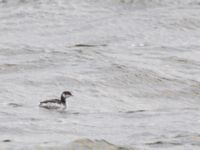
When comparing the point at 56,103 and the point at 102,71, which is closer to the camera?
the point at 56,103

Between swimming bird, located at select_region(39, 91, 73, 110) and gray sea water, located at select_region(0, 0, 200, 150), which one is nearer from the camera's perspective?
gray sea water, located at select_region(0, 0, 200, 150)

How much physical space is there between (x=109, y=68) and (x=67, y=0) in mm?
8157

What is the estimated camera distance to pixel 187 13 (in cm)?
2700

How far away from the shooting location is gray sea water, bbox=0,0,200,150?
46.7 feet

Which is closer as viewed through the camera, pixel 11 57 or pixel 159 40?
pixel 11 57

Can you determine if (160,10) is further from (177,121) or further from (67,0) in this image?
(177,121)

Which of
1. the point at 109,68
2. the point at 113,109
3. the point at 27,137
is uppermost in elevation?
the point at 109,68

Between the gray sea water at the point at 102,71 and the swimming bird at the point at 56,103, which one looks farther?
the swimming bird at the point at 56,103

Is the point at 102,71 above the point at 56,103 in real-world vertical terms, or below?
above

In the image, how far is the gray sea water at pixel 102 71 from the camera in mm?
14227

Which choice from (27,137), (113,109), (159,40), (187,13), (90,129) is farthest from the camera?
(187,13)

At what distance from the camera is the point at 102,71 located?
20.5 meters

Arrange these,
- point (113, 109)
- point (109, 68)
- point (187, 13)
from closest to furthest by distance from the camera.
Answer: point (113, 109)
point (109, 68)
point (187, 13)

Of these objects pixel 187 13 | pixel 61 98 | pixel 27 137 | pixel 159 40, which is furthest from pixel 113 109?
pixel 187 13
